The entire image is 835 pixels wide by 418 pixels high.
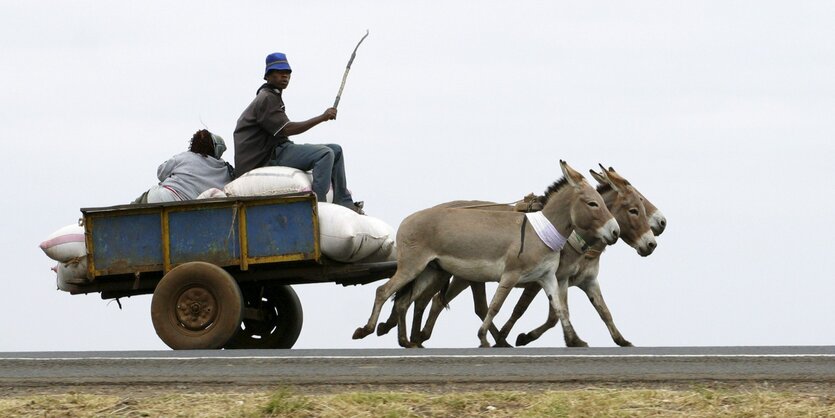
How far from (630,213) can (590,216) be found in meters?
0.90

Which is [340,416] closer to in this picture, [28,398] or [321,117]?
[28,398]

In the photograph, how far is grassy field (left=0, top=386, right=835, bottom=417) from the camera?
371 inches

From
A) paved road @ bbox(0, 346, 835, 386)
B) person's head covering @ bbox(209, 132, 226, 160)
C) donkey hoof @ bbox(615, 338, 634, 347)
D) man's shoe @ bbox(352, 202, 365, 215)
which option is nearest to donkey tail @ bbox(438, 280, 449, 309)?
man's shoe @ bbox(352, 202, 365, 215)

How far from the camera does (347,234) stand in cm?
1468

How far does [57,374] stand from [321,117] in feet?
15.3

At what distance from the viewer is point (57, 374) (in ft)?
39.1

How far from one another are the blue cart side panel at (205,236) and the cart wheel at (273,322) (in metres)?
1.50

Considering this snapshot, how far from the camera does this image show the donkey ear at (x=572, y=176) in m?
15.7

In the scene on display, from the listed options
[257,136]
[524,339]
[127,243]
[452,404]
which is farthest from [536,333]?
[452,404]

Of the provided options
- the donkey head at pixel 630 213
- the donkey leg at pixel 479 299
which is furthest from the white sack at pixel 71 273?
the donkey head at pixel 630 213

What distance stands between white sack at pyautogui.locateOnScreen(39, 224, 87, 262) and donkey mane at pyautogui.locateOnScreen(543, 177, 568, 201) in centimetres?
488

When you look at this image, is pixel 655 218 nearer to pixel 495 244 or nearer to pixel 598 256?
pixel 598 256

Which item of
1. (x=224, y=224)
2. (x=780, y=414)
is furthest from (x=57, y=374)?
(x=780, y=414)

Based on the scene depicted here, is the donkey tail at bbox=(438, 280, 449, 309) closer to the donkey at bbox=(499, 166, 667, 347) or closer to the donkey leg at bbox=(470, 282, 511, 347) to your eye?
the donkey leg at bbox=(470, 282, 511, 347)
